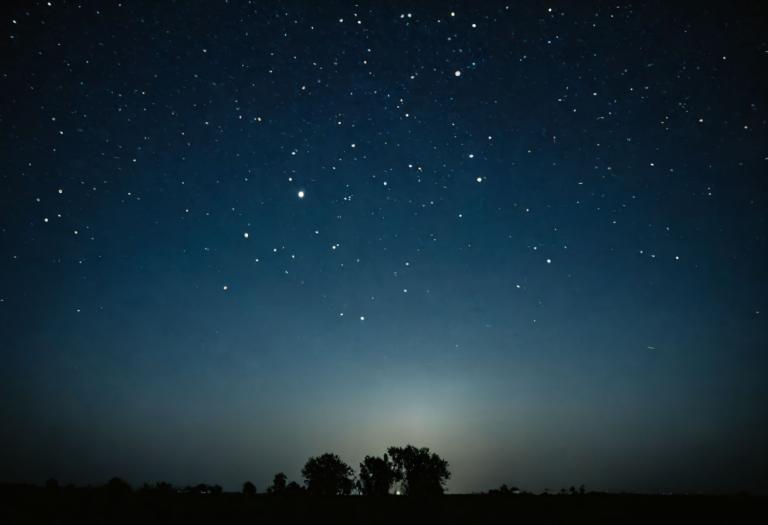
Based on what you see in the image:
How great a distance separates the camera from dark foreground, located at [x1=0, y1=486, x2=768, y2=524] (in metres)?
16.9

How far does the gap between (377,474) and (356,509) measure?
32.8 meters

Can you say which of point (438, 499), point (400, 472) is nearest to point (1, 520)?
point (438, 499)

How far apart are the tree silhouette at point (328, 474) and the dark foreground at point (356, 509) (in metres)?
30.5

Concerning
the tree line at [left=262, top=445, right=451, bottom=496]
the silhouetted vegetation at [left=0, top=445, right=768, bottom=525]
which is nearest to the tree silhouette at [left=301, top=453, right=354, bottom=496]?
the tree line at [left=262, top=445, right=451, bottom=496]

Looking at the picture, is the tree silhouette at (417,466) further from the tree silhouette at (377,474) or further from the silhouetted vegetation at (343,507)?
the silhouetted vegetation at (343,507)

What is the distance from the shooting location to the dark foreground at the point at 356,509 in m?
16.9

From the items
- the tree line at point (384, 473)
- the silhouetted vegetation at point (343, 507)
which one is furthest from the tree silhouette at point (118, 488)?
the tree line at point (384, 473)

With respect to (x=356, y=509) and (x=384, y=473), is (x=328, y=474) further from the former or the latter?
(x=356, y=509)

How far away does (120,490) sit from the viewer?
63.6 ft

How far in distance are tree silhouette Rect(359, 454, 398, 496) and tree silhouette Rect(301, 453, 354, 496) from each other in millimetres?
2100

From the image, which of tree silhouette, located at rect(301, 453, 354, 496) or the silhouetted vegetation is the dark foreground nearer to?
the silhouetted vegetation

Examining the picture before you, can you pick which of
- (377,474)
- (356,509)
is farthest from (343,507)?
(377,474)

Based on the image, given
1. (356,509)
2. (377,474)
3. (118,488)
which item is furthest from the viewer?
(377,474)

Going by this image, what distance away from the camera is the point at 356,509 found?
21.4 m
